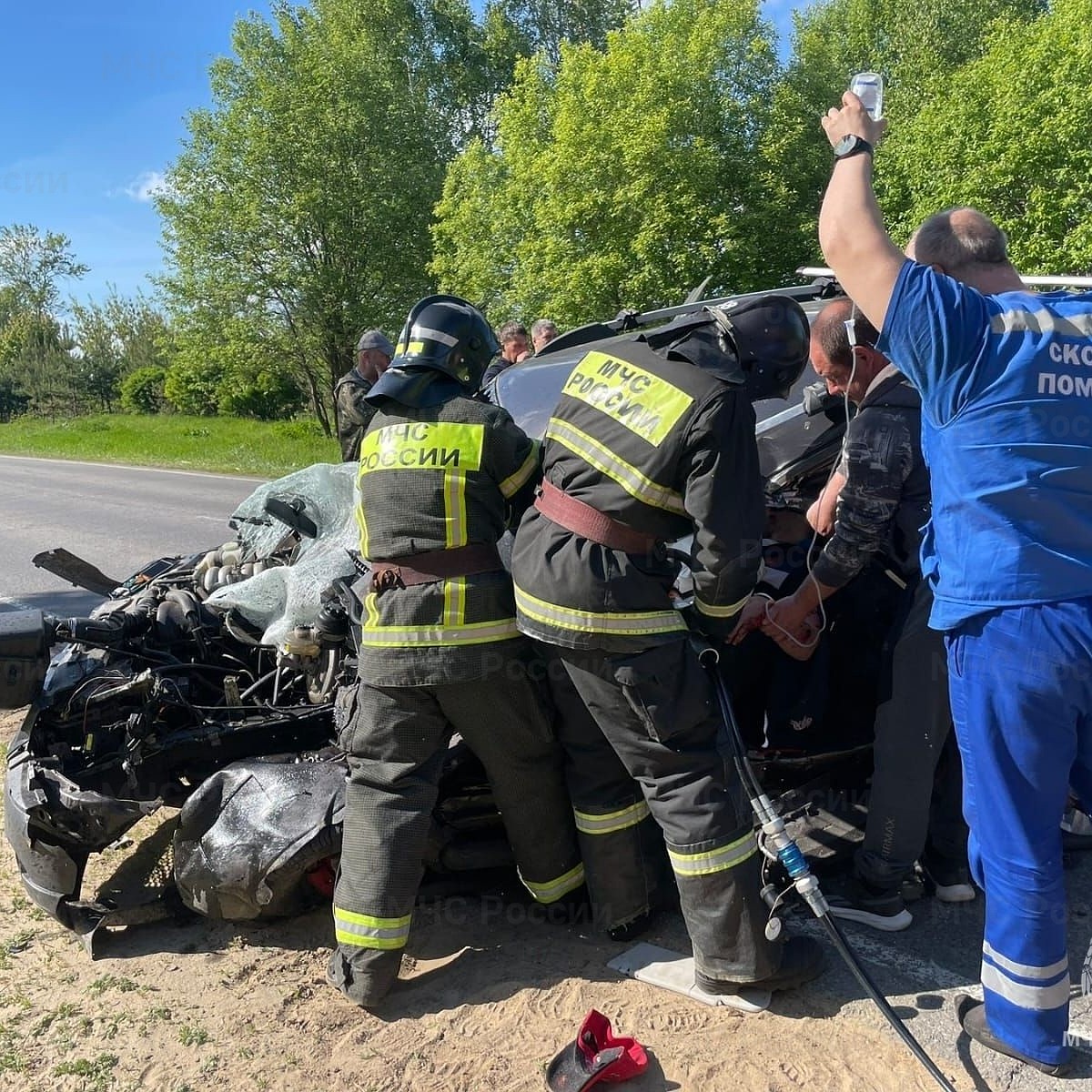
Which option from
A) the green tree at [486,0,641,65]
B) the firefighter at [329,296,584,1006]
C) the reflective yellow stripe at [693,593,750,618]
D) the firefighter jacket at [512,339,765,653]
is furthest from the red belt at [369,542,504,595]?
the green tree at [486,0,641,65]

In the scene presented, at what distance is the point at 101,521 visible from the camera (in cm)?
1181

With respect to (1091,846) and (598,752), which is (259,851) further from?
(1091,846)

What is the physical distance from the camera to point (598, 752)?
9.13ft

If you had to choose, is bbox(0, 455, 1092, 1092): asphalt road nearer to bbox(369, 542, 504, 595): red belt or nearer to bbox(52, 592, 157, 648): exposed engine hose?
bbox(369, 542, 504, 595): red belt

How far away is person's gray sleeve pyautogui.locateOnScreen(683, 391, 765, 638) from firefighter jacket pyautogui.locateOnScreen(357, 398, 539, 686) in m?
0.59

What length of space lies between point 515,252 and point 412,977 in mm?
18125

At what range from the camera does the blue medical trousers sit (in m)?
2.04

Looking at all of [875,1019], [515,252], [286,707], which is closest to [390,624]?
[286,707]

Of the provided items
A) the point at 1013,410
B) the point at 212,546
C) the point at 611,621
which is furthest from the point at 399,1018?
the point at 212,546

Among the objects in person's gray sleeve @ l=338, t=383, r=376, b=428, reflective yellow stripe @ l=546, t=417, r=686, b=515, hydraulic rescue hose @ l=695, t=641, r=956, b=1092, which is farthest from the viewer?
person's gray sleeve @ l=338, t=383, r=376, b=428

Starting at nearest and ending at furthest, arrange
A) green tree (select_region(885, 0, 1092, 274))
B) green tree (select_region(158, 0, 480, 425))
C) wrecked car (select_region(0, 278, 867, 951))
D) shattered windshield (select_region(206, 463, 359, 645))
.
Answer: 1. wrecked car (select_region(0, 278, 867, 951))
2. shattered windshield (select_region(206, 463, 359, 645))
3. green tree (select_region(885, 0, 1092, 274))
4. green tree (select_region(158, 0, 480, 425))

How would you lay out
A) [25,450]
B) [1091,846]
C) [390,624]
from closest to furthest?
1. [390,624]
2. [1091,846]
3. [25,450]

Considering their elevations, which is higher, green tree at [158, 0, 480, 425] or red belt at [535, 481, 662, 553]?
green tree at [158, 0, 480, 425]

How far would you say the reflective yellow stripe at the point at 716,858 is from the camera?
250 cm
